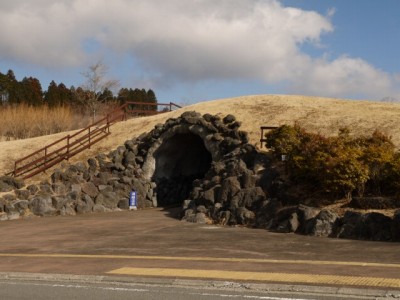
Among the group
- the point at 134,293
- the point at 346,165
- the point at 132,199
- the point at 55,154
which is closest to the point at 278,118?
the point at 132,199

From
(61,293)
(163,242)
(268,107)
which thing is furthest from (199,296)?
(268,107)

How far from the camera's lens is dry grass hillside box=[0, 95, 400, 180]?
22.9 metres

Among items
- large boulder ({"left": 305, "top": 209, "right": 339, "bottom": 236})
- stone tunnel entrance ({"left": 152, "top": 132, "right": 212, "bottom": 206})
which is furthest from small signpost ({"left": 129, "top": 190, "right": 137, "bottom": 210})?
large boulder ({"left": 305, "top": 209, "right": 339, "bottom": 236})

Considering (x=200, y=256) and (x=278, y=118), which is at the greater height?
(x=278, y=118)

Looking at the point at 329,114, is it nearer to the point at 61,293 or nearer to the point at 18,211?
the point at 18,211

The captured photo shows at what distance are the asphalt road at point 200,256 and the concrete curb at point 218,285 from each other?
0.21ft

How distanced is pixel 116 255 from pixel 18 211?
461 inches

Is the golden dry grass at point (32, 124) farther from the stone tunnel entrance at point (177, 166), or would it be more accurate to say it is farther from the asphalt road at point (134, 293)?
the asphalt road at point (134, 293)

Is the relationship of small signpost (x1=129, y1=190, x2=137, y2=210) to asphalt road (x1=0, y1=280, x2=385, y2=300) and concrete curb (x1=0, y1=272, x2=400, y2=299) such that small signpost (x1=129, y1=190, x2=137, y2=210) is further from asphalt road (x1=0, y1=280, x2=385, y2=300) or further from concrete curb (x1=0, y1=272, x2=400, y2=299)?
asphalt road (x1=0, y1=280, x2=385, y2=300)

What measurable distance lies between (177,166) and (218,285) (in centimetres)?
1951

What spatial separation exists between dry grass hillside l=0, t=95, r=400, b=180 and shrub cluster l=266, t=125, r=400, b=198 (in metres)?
3.55

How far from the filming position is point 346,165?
15578 mm

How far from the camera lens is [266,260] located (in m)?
11.0

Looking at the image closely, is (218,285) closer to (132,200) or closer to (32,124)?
(132,200)
